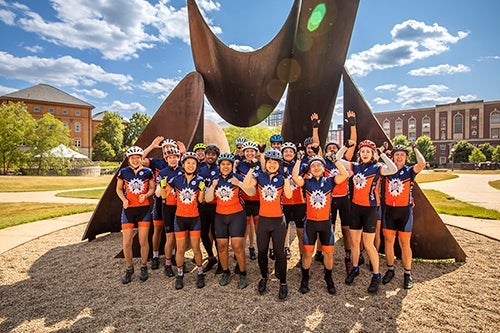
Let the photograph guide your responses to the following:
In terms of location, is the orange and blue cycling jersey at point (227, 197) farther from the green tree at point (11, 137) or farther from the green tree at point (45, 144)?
the green tree at point (11, 137)

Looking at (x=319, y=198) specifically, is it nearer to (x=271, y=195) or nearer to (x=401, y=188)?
(x=271, y=195)

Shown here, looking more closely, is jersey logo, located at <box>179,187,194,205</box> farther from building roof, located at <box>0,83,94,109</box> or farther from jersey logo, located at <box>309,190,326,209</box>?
building roof, located at <box>0,83,94,109</box>

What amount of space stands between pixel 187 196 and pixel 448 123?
250 feet

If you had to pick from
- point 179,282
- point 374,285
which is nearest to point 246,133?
point 179,282

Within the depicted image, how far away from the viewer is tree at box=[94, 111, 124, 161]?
186 ft

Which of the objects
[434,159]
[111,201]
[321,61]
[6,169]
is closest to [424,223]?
[321,61]

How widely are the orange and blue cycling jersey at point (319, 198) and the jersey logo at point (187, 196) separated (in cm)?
176

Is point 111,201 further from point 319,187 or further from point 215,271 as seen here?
point 319,187

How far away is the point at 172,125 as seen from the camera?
6598 mm

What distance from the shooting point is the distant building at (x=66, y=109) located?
55.8m

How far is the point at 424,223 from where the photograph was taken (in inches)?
221

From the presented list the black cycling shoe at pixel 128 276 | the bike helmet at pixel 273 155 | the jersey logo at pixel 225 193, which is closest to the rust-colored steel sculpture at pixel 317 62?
the bike helmet at pixel 273 155

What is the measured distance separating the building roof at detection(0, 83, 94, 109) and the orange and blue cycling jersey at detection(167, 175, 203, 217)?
65020 mm

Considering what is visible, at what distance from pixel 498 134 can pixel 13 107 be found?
8387 centimetres
